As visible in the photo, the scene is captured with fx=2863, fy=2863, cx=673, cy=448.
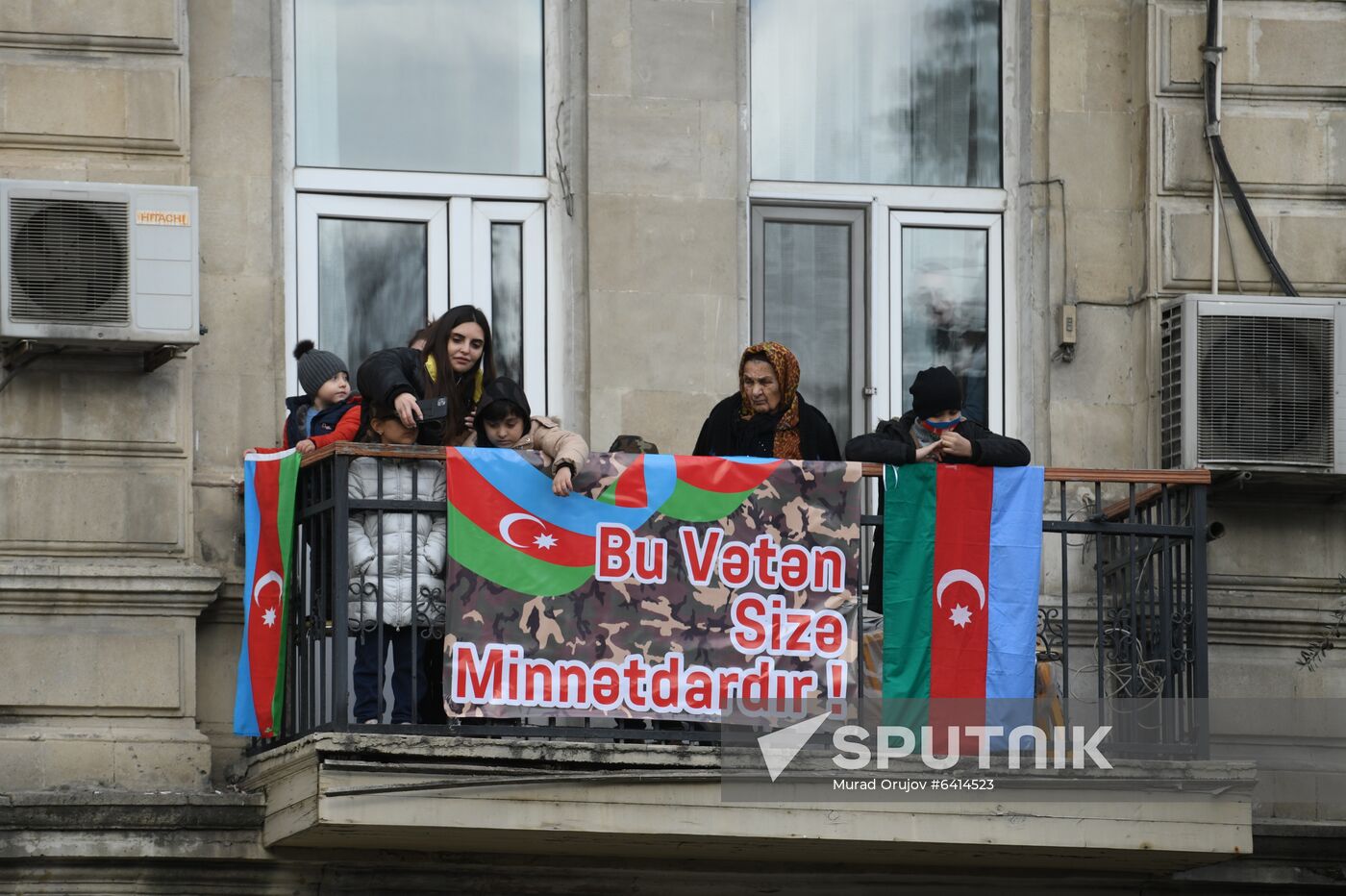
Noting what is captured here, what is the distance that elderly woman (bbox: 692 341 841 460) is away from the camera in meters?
12.6

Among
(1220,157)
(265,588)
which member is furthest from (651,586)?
(1220,157)

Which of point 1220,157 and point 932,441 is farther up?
point 1220,157

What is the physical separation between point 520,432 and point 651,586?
2.86 feet

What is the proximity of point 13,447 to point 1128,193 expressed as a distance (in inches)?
218

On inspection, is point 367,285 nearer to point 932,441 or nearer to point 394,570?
point 394,570

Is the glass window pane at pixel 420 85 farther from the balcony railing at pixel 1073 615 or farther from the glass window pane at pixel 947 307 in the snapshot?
the balcony railing at pixel 1073 615

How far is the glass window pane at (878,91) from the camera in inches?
559

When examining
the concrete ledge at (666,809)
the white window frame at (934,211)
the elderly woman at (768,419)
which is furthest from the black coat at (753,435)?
the concrete ledge at (666,809)

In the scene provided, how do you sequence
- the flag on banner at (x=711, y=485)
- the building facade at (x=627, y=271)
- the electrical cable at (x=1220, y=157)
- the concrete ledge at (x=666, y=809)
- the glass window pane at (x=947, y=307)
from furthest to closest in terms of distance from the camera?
the glass window pane at (x=947, y=307)
the electrical cable at (x=1220, y=157)
the building facade at (x=627, y=271)
the flag on banner at (x=711, y=485)
the concrete ledge at (x=666, y=809)

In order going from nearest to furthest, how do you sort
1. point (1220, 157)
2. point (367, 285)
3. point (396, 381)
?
point (396, 381) → point (367, 285) → point (1220, 157)

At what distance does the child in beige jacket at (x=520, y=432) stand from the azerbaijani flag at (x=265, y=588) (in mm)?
828

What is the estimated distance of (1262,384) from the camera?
13500 millimetres

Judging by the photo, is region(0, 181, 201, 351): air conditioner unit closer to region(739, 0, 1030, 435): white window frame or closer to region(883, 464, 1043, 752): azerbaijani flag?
region(739, 0, 1030, 435): white window frame

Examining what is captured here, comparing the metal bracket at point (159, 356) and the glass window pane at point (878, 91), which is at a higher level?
the glass window pane at point (878, 91)
